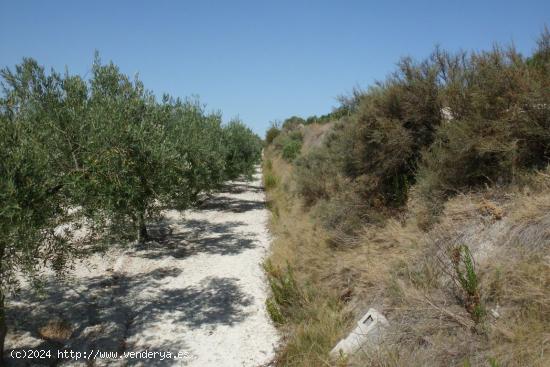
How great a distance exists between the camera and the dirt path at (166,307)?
641 centimetres

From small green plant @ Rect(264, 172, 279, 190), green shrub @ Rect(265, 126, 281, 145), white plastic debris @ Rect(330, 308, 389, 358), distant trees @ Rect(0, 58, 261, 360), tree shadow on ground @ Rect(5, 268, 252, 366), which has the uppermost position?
green shrub @ Rect(265, 126, 281, 145)

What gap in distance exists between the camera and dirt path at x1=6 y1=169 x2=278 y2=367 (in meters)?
6.41

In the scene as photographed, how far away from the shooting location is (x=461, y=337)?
4.26m

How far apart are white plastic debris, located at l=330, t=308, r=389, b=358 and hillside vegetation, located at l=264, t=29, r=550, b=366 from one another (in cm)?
15

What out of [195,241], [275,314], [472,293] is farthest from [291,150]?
[472,293]

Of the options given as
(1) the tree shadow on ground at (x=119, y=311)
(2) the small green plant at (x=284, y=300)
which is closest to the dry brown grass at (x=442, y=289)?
(2) the small green plant at (x=284, y=300)

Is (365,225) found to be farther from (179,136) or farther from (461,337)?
(179,136)

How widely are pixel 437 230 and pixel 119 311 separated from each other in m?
6.50

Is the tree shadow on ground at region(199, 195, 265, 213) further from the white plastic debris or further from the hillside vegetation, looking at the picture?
the white plastic debris

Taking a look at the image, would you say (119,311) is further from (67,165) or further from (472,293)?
(472,293)

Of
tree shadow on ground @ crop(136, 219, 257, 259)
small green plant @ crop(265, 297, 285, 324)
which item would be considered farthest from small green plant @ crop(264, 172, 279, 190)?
small green plant @ crop(265, 297, 285, 324)

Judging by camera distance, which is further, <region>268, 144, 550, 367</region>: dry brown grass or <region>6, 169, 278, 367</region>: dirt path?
<region>6, 169, 278, 367</region>: dirt path

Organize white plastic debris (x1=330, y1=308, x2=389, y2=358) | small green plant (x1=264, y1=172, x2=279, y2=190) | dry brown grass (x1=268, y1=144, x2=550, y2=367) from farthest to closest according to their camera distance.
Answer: small green plant (x1=264, y1=172, x2=279, y2=190) < white plastic debris (x1=330, y1=308, x2=389, y2=358) < dry brown grass (x1=268, y1=144, x2=550, y2=367)

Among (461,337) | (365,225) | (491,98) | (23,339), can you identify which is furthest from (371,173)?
(23,339)
